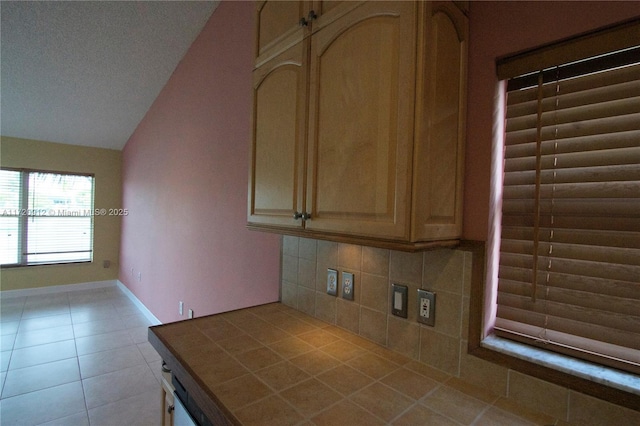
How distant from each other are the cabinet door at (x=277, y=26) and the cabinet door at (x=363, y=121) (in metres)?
0.17

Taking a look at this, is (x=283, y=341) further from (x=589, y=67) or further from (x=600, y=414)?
(x=589, y=67)

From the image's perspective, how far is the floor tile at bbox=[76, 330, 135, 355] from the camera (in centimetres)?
312

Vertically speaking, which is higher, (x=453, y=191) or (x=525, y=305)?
(x=453, y=191)

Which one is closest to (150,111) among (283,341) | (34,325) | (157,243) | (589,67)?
(157,243)

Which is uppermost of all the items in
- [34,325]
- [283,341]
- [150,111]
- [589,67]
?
[150,111]

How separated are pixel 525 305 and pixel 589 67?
0.72m

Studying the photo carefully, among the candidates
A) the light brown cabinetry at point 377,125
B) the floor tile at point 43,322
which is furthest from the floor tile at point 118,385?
the light brown cabinetry at point 377,125

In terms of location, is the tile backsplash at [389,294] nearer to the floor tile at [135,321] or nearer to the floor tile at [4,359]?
the floor tile at [4,359]

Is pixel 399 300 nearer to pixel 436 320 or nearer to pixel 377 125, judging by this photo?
pixel 436 320

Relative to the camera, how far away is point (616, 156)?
833 mm

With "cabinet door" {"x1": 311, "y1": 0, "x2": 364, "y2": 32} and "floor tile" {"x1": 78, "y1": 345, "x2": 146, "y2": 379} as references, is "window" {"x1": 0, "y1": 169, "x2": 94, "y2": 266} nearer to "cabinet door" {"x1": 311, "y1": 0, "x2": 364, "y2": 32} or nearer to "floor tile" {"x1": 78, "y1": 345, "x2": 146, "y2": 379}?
"floor tile" {"x1": 78, "y1": 345, "x2": 146, "y2": 379}

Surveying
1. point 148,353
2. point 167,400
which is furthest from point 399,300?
point 148,353

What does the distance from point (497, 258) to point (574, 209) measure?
10.3 inches

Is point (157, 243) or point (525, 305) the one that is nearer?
point (525, 305)
